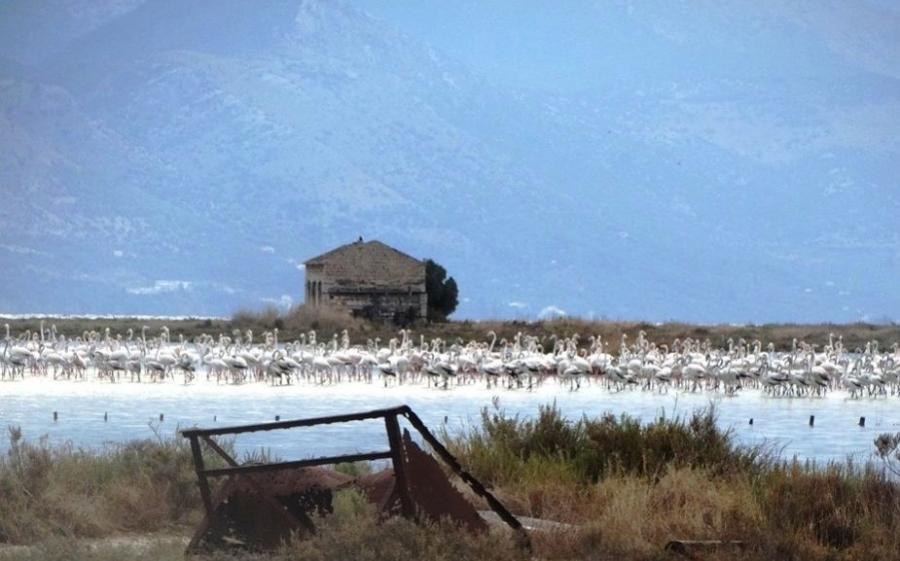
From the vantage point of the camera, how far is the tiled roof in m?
58.8

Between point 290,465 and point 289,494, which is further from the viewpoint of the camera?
point 289,494

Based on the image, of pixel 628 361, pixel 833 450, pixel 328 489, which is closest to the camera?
pixel 328 489

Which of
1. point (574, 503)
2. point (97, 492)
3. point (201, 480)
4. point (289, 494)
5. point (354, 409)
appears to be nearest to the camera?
point (201, 480)

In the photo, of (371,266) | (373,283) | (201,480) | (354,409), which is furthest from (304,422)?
(371,266)

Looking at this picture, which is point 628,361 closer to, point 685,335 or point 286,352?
point 286,352

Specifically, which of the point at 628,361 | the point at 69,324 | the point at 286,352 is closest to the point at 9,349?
the point at 286,352

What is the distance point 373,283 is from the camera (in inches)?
2311

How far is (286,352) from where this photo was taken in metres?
39.5

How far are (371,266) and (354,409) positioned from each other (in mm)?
29703

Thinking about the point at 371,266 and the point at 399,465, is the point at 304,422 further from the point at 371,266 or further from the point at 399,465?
the point at 371,266

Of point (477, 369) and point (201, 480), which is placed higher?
point (477, 369)

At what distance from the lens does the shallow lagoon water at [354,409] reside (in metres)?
21.8

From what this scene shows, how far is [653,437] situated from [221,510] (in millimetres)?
5251

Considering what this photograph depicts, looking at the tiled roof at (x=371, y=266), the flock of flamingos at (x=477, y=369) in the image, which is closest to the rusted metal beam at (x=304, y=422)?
the flock of flamingos at (x=477, y=369)
